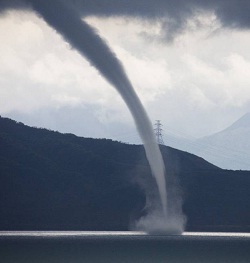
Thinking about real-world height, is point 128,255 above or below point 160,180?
below

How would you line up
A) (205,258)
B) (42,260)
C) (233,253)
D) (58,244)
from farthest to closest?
(58,244)
(233,253)
(205,258)
(42,260)

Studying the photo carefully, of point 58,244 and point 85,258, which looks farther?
point 58,244

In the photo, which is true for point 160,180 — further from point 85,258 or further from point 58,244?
point 85,258

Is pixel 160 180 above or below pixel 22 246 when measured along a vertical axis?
above

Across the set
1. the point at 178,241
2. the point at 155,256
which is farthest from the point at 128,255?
the point at 178,241

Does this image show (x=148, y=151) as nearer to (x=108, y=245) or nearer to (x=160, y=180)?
(x=160, y=180)

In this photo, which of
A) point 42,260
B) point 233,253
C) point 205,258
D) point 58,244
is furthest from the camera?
point 58,244

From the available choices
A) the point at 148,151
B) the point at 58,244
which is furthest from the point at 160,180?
the point at 58,244

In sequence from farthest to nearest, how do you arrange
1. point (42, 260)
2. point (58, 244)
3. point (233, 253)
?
point (58, 244) < point (233, 253) < point (42, 260)

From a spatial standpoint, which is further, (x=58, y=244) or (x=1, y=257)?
(x=58, y=244)
